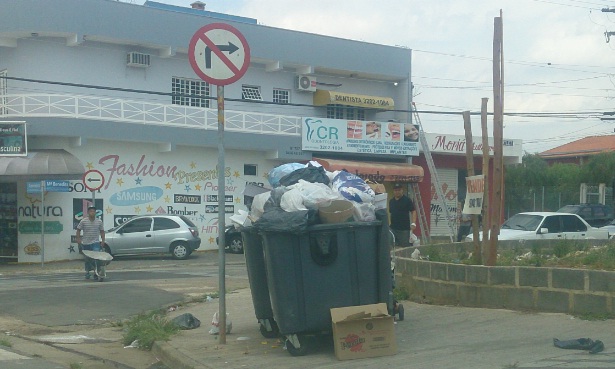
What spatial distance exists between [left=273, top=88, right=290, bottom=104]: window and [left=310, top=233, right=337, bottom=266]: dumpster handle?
26993 millimetres

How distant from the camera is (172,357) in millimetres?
8711

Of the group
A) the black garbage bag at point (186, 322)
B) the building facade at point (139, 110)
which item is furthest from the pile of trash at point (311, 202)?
the building facade at point (139, 110)

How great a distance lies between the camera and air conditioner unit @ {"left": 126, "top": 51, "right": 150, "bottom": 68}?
30.2 m

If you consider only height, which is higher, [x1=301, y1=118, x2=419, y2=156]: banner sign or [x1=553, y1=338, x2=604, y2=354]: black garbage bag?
[x1=301, y1=118, x2=419, y2=156]: banner sign

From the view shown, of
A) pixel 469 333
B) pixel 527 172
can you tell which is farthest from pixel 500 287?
pixel 527 172

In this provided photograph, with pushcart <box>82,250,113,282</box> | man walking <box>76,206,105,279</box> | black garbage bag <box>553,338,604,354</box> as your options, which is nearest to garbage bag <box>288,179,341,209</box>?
black garbage bag <box>553,338,604,354</box>

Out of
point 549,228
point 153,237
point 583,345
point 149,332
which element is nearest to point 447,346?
point 583,345

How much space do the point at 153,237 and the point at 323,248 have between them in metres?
19.4

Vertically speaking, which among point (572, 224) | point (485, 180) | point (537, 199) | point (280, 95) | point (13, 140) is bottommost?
point (572, 224)

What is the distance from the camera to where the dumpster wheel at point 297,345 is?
824 centimetres

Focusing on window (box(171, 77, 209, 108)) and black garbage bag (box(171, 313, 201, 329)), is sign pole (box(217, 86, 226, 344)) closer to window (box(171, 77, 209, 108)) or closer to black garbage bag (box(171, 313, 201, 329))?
black garbage bag (box(171, 313, 201, 329))

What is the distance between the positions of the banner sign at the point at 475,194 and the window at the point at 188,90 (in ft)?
73.3

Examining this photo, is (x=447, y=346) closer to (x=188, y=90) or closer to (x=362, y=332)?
(x=362, y=332)

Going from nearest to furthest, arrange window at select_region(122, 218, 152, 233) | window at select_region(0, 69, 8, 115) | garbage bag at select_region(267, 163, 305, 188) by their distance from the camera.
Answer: garbage bag at select_region(267, 163, 305, 188) → window at select_region(122, 218, 152, 233) → window at select_region(0, 69, 8, 115)
